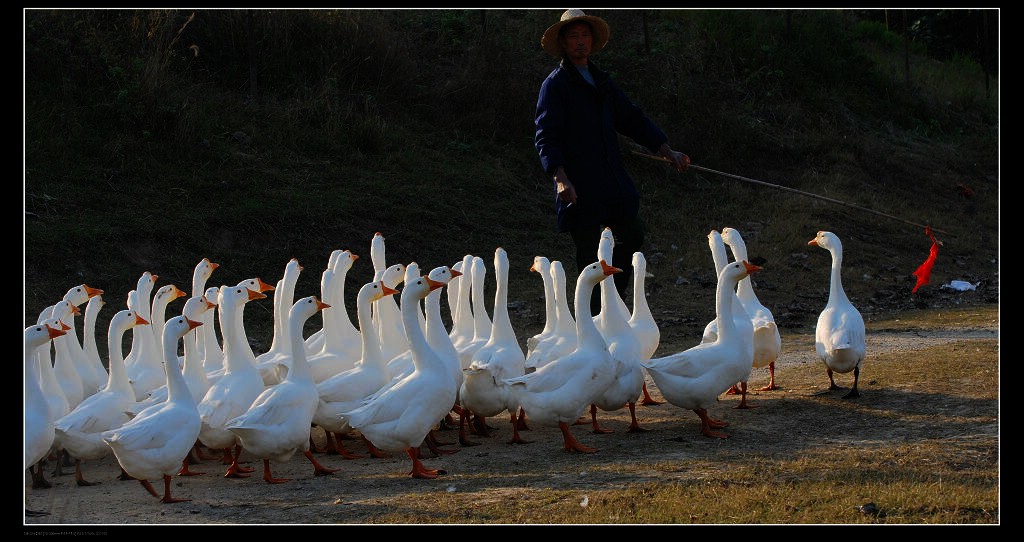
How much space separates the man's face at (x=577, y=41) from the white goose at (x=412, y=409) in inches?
119

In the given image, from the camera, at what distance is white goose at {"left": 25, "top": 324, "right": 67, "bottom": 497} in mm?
6246

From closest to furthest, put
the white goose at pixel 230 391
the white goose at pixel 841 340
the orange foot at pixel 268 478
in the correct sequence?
1. the orange foot at pixel 268 478
2. the white goose at pixel 230 391
3. the white goose at pixel 841 340

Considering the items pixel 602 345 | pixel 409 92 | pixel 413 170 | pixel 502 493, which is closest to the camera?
pixel 502 493

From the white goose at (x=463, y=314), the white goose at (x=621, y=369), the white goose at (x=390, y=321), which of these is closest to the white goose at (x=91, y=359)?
the white goose at (x=390, y=321)

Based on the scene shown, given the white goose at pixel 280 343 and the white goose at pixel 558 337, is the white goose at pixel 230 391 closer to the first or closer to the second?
the white goose at pixel 280 343

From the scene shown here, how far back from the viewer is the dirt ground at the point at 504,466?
→ 5.95 meters

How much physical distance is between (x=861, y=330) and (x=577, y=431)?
2198 millimetres

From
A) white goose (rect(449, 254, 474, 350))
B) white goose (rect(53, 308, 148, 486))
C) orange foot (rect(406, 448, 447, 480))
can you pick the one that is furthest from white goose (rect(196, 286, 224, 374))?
orange foot (rect(406, 448, 447, 480))

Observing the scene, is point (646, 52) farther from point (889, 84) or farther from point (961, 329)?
point (961, 329)

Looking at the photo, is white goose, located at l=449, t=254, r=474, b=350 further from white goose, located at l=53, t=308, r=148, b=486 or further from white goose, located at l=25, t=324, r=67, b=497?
white goose, located at l=25, t=324, r=67, b=497

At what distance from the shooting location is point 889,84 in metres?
22.3

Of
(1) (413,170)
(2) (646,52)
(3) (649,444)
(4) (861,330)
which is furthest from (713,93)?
(3) (649,444)

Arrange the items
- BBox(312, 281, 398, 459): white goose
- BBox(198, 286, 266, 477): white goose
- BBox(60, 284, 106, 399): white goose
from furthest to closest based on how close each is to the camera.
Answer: BBox(60, 284, 106, 399): white goose
BBox(312, 281, 398, 459): white goose
BBox(198, 286, 266, 477): white goose

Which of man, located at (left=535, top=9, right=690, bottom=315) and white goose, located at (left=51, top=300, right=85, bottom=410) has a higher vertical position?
man, located at (left=535, top=9, right=690, bottom=315)
